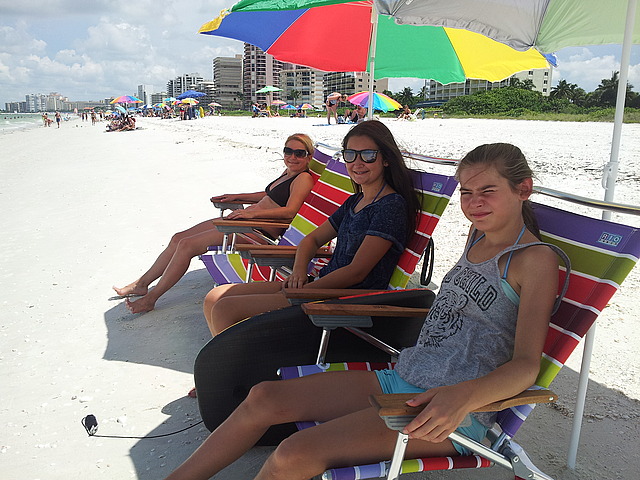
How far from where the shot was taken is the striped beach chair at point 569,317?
1.51 metres

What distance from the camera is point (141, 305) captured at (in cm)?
375

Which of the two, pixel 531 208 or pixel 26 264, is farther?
pixel 26 264

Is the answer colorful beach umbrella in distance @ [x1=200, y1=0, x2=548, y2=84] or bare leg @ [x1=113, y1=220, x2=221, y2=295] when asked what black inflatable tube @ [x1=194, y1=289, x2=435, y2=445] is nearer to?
bare leg @ [x1=113, y1=220, x2=221, y2=295]

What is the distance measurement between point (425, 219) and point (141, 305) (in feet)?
6.97

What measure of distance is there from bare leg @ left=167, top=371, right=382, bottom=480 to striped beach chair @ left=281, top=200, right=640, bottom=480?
70 millimetres

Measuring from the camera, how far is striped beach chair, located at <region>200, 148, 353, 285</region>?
3393 millimetres

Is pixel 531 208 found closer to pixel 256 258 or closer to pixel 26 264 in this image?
pixel 256 258

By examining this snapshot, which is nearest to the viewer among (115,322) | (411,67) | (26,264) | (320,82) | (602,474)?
(602,474)

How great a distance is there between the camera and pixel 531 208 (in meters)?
1.90

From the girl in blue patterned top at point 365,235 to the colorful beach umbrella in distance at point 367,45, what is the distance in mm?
2539

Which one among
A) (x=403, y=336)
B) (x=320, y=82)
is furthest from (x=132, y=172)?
(x=320, y=82)

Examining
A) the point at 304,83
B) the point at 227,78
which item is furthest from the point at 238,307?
the point at 227,78

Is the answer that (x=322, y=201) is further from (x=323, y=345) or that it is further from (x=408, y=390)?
(x=408, y=390)

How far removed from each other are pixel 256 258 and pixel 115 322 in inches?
52.6
